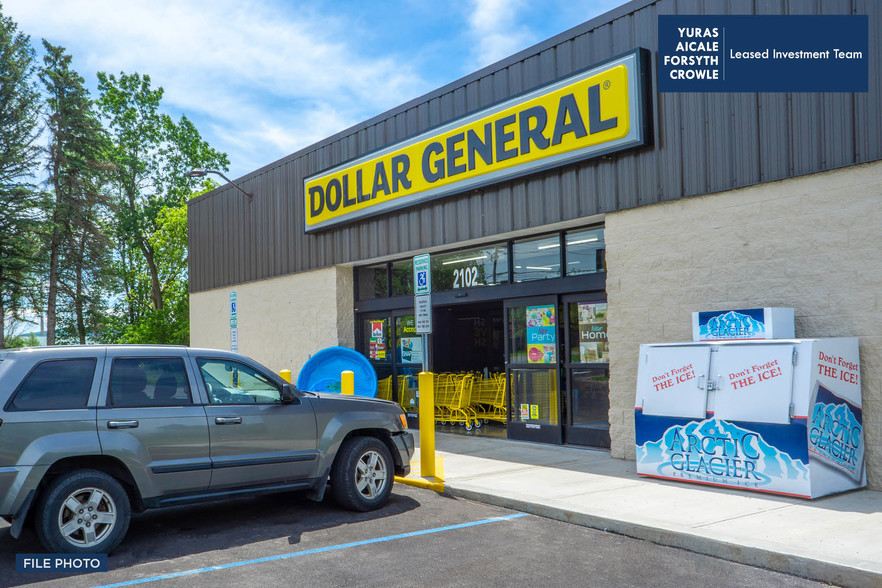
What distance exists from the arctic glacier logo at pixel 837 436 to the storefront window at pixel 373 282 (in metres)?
9.18

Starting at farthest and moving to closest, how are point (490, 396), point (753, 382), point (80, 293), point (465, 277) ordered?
point (80, 293)
point (490, 396)
point (465, 277)
point (753, 382)

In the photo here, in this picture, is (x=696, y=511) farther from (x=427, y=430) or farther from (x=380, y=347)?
(x=380, y=347)

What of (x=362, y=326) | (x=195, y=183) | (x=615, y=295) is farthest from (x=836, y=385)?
(x=195, y=183)

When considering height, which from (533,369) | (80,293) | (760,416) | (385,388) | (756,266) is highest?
(80,293)

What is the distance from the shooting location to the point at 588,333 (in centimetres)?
1086

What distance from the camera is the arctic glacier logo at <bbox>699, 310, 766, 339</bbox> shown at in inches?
313

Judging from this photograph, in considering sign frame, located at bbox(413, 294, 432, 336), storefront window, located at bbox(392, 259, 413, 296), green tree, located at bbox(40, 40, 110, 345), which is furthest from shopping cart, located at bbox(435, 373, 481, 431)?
green tree, located at bbox(40, 40, 110, 345)

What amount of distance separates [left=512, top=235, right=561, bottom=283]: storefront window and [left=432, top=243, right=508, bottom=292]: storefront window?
1.02 feet

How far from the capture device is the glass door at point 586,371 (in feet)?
34.8

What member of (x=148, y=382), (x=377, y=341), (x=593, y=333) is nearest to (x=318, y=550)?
(x=148, y=382)

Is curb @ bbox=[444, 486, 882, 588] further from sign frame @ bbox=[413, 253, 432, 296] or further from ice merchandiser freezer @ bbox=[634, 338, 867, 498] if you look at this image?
sign frame @ bbox=[413, 253, 432, 296]

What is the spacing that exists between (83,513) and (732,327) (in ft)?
21.4

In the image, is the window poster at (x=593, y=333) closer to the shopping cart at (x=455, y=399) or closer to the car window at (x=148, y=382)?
the shopping cart at (x=455, y=399)

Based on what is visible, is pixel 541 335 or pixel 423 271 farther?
pixel 541 335
